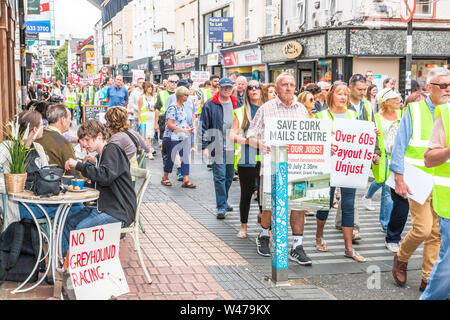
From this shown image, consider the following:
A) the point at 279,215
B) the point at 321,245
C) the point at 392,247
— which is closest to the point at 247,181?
the point at 321,245

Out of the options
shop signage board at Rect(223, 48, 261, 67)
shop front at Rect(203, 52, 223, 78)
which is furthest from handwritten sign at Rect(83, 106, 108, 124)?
shop front at Rect(203, 52, 223, 78)

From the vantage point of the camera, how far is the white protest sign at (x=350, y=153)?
19.9ft

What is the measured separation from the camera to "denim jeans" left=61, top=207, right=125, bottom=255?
5054 millimetres

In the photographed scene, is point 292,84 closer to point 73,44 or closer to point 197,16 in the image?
point 197,16

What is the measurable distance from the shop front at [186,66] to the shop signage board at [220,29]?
7.16 metres

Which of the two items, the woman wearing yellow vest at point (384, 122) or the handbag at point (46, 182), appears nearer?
the handbag at point (46, 182)

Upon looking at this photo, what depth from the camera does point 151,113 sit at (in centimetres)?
1523

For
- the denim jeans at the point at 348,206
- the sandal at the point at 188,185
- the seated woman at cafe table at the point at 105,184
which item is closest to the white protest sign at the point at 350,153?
the denim jeans at the point at 348,206

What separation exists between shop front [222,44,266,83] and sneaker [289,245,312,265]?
18340mm

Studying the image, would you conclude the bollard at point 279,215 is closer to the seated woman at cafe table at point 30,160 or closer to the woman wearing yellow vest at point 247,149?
the woman wearing yellow vest at point 247,149

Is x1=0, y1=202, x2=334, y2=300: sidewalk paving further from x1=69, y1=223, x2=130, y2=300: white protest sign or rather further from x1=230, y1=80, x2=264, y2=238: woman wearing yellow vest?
x1=230, y1=80, x2=264, y2=238: woman wearing yellow vest

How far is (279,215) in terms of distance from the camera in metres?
5.31

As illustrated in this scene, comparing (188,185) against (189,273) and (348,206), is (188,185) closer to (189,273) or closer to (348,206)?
(348,206)
